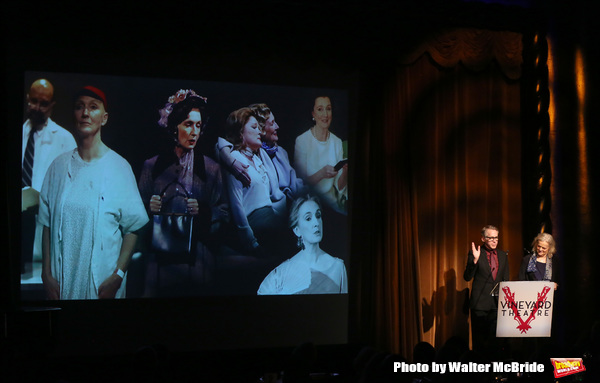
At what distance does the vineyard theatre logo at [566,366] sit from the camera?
395 cm

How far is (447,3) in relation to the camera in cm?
767

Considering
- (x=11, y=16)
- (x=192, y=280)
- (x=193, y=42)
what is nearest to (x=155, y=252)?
(x=192, y=280)

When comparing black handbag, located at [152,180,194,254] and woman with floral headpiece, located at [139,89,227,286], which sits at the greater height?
woman with floral headpiece, located at [139,89,227,286]

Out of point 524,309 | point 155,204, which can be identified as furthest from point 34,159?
point 524,309

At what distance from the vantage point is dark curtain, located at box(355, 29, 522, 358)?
310 inches

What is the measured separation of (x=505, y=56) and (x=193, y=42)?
153 inches

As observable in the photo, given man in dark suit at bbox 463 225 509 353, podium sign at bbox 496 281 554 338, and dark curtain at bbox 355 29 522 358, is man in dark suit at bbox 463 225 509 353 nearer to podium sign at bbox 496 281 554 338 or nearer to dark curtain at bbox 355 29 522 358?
dark curtain at bbox 355 29 522 358

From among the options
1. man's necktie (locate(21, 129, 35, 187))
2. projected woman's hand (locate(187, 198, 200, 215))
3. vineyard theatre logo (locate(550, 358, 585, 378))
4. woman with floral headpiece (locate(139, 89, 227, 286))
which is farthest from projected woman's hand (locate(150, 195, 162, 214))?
vineyard theatre logo (locate(550, 358, 585, 378))

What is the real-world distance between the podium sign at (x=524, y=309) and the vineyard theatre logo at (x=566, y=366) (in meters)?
1.34

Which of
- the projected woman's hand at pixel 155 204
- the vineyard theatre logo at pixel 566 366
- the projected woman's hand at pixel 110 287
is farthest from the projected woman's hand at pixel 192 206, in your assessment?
the vineyard theatre logo at pixel 566 366

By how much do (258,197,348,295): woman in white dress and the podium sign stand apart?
2.67 m

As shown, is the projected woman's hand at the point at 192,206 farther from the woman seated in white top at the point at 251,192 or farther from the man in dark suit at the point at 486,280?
the man in dark suit at the point at 486,280

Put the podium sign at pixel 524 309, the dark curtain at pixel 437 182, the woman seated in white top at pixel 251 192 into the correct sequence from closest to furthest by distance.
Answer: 1. the podium sign at pixel 524 309
2. the woman seated in white top at pixel 251 192
3. the dark curtain at pixel 437 182

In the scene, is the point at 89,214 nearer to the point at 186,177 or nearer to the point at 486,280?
the point at 186,177
